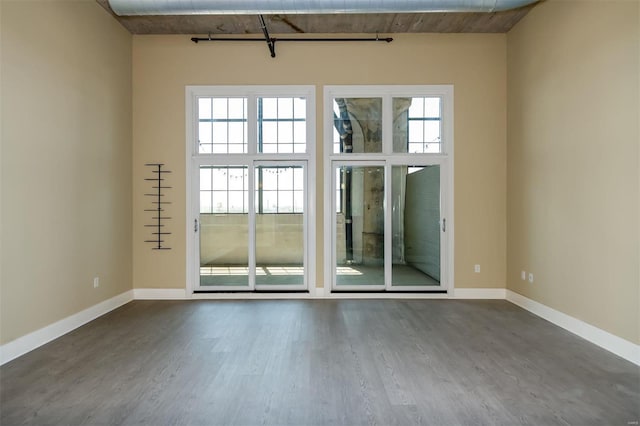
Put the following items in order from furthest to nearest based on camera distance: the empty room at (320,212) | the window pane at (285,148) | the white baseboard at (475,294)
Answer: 1. the window pane at (285,148)
2. the white baseboard at (475,294)
3. the empty room at (320,212)

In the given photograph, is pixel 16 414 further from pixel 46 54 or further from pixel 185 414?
pixel 46 54

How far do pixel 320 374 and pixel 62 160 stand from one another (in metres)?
3.38

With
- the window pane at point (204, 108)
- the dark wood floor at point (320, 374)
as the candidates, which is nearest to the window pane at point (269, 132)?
the window pane at point (204, 108)

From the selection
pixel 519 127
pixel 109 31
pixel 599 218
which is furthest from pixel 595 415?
pixel 109 31

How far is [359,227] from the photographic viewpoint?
16.9 ft

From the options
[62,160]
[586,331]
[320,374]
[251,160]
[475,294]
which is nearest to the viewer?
[320,374]

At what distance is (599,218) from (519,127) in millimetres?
1805

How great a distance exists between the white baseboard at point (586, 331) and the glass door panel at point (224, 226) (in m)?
3.84

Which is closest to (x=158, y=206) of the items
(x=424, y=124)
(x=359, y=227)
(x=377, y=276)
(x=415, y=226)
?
(x=359, y=227)

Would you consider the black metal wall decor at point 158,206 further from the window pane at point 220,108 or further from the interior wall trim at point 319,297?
Result: the window pane at point 220,108

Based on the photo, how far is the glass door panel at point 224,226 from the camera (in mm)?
5105

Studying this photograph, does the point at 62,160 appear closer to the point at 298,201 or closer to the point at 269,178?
the point at 269,178

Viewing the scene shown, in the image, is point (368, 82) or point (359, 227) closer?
point (368, 82)

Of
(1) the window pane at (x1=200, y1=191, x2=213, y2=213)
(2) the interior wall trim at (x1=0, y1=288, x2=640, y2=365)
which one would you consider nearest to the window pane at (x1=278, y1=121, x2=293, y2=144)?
(1) the window pane at (x1=200, y1=191, x2=213, y2=213)
